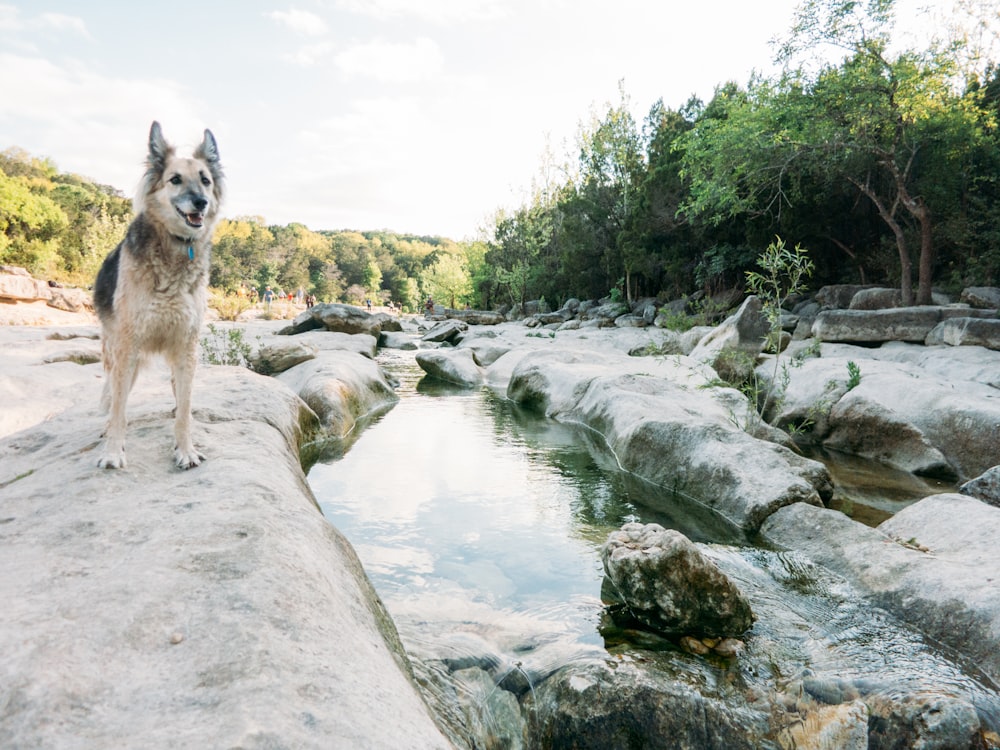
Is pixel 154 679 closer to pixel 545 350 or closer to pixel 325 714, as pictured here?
pixel 325 714

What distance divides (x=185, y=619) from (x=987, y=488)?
725cm

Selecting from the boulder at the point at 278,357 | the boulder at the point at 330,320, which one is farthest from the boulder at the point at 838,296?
the boulder at the point at 330,320

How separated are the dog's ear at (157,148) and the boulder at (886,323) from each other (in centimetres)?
1456

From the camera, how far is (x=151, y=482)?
3.49 meters

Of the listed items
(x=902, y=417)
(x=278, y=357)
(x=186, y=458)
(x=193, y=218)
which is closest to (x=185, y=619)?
(x=186, y=458)

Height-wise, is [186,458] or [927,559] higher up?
[186,458]

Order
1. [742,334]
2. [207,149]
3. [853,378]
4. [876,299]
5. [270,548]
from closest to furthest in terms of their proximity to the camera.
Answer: [270,548], [207,149], [853,378], [742,334], [876,299]

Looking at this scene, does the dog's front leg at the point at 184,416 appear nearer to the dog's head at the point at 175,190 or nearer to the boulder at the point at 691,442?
the dog's head at the point at 175,190

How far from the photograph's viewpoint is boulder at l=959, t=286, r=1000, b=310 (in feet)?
51.9

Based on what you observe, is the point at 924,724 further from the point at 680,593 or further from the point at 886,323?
the point at 886,323

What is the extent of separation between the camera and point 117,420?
364 cm

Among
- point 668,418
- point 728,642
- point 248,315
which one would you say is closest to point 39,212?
point 248,315

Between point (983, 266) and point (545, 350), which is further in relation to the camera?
point (983, 266)

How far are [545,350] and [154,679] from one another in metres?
13.4
